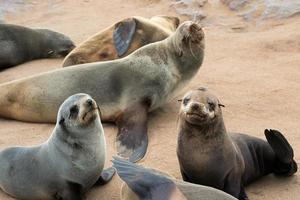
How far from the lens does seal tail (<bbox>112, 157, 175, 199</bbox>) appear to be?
3.77 m

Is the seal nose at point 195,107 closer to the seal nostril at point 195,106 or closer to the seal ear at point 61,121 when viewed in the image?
the seal nostril at point 195,106

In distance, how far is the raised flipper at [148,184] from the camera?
3.70 meters

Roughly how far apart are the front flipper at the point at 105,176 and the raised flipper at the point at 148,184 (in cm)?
72

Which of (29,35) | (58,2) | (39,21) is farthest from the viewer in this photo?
(58,2)

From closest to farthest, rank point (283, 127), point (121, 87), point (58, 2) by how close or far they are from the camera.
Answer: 1. point (283, 127)
2. point (121, 87)
3. point (58, 2)

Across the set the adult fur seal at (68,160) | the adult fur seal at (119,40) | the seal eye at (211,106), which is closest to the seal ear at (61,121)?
the adult fur seal at (68,160)

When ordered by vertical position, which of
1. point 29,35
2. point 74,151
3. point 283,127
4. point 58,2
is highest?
point 74,151

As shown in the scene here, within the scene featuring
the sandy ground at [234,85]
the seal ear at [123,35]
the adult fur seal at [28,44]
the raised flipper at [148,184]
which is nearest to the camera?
the raised flipper at [148,184]

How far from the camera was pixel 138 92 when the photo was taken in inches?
238

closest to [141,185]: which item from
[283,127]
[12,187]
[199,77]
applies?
[12,187]

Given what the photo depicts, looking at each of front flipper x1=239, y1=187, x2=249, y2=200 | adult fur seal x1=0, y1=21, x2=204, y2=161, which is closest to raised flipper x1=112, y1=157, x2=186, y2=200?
front flipper x1=239, y1=187, x2=249, y2=200

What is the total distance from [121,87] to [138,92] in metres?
0.19

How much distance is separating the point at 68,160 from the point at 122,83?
1823 mm

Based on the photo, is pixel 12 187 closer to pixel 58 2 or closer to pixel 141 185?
pixel 141 185
